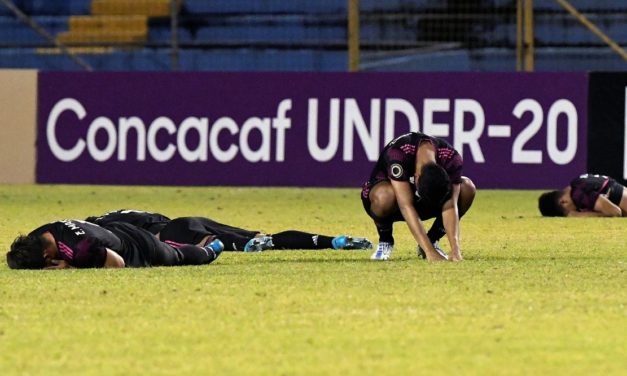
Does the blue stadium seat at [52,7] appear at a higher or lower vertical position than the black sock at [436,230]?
higher

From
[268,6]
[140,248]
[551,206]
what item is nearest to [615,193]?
[551,206]

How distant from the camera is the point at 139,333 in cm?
786

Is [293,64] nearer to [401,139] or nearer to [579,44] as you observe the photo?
[579,44]

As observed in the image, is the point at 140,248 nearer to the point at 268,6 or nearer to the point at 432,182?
the point at 432,182

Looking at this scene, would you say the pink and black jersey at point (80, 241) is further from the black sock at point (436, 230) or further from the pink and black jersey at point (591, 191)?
the pink and black jersey at point (591, 191)

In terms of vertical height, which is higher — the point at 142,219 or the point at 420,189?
the point at 420,189

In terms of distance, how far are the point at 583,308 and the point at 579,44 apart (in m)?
16.0

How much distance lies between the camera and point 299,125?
73.6 feet

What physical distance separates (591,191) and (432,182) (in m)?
7.12

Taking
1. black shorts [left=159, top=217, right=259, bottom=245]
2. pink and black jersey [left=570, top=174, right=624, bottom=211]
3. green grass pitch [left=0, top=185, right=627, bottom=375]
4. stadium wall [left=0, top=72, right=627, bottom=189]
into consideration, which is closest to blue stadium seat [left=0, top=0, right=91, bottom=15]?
stadium wall [left=0, top=72, right=627, bottom=189]

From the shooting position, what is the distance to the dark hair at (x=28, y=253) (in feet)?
36.0

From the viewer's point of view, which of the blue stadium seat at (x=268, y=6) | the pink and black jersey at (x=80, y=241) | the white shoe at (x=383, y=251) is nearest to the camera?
Result: the pink and black jersey at (x=80, y=241)

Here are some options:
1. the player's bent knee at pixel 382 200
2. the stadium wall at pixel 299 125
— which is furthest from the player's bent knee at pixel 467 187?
the stadium wall at pixel 299 125

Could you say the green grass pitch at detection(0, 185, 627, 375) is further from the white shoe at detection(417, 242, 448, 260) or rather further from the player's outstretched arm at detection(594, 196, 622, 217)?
the player's outstretched arm at detection(594, 196, 622, 217)
